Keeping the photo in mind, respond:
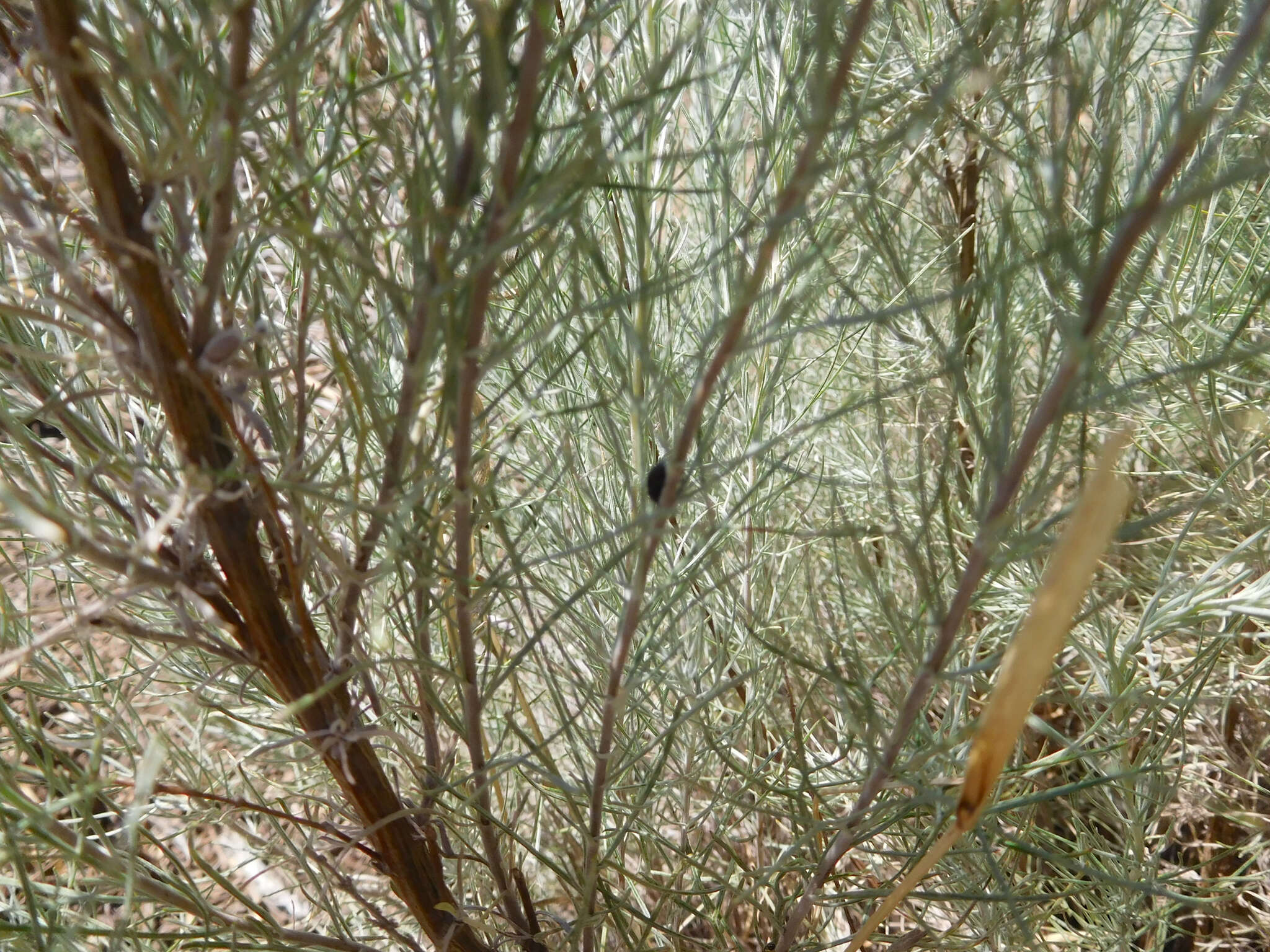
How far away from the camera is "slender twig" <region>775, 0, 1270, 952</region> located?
278 millimetres

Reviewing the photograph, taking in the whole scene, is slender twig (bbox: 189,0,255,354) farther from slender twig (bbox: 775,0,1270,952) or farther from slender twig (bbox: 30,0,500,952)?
slender twig (bbox: 775,0,1270,952)

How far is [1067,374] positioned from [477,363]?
0.20 meters

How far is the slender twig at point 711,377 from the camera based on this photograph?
0.97 feet

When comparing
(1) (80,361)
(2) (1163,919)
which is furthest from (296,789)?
(2) (1163,919)

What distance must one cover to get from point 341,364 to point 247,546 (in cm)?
10

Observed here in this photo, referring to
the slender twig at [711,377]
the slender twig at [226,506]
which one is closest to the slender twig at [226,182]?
the slender twig at [226,506]

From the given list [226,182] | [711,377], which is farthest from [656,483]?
[226,182]

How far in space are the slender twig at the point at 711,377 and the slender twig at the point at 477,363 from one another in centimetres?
6

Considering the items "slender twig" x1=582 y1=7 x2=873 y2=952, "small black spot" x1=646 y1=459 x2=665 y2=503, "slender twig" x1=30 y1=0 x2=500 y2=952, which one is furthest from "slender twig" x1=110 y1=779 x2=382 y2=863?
"small black spot" x1=646 y1=459 x2=665 y2=503

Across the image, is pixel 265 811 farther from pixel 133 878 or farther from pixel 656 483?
pixel 656 483

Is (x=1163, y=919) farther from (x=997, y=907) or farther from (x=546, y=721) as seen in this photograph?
(x=546, y=721)

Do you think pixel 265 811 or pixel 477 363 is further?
pixel 265 811

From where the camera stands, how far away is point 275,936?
50cm

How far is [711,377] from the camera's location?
1.11 ft
